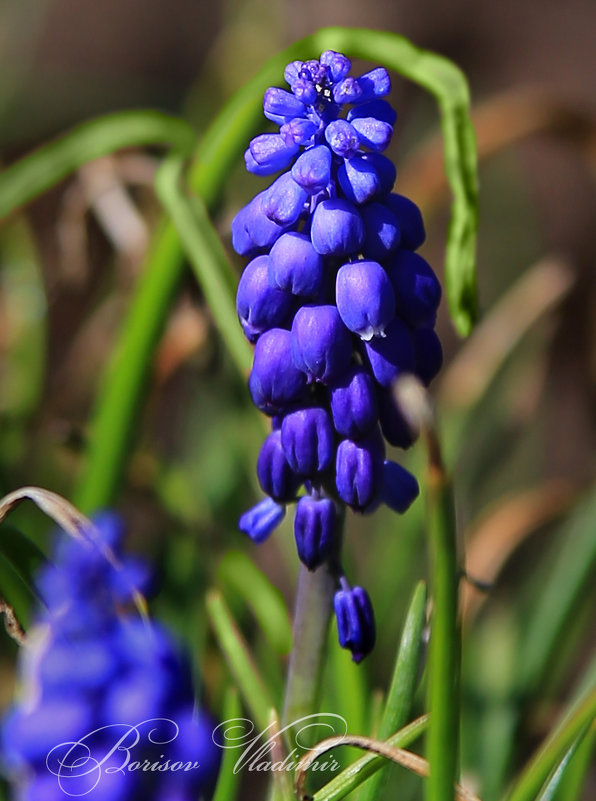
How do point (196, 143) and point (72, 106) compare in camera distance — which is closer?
point (196, 143)

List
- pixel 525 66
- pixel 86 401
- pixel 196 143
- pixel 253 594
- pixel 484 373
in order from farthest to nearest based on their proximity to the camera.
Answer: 1. pixel 525 66
2. pixel 86 401
3. pixel 484 373
4. pixel 196 143
5. pixel 253 594

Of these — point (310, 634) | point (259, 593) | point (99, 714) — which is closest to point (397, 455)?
point (259, 593)

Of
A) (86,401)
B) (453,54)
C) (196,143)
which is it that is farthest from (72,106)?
(196,143)

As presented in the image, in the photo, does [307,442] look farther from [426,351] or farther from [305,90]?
[305,90]

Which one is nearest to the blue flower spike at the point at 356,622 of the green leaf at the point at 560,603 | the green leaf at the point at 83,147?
the green leaf at the point at 560,603

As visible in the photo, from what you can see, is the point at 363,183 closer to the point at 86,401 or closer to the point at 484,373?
the point at 484,373

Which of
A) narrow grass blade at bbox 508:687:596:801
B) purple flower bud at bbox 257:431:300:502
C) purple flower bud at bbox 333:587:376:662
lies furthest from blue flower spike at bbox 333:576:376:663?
narrow grass blade at bbox 508:687:596:801

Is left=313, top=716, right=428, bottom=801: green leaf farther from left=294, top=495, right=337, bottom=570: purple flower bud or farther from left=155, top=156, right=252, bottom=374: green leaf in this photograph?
left=155, top=156, right=252, bottom=374: green leaf
